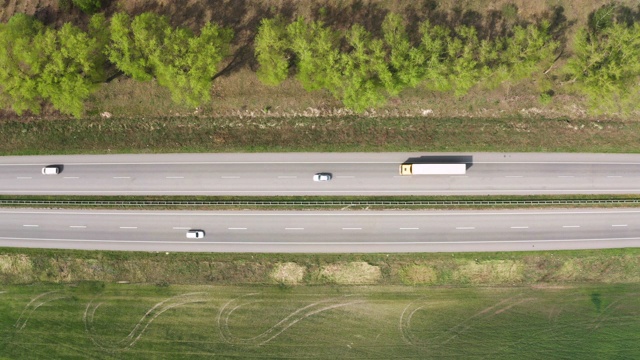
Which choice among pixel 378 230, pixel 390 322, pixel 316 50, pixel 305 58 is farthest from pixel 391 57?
pixel 390 322

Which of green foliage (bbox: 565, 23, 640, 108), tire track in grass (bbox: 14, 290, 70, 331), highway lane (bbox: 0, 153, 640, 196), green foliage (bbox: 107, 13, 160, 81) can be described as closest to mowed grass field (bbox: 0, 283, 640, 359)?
tire track in grass (bbox: 14, 290, 70, 331)

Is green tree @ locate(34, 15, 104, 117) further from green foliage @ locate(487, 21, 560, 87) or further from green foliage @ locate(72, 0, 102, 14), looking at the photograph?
green foliage @ locate(487, 21, 560, 87)

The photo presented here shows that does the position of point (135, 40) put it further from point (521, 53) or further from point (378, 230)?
point (521, 53)

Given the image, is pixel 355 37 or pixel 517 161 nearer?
pixel 355 37

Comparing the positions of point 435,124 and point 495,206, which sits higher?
point 435,124

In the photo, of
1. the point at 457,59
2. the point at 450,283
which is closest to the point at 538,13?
the point at 457,59

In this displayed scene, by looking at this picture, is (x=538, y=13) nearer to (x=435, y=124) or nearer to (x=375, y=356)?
(x=435, y=124)

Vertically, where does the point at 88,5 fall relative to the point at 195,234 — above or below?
above
